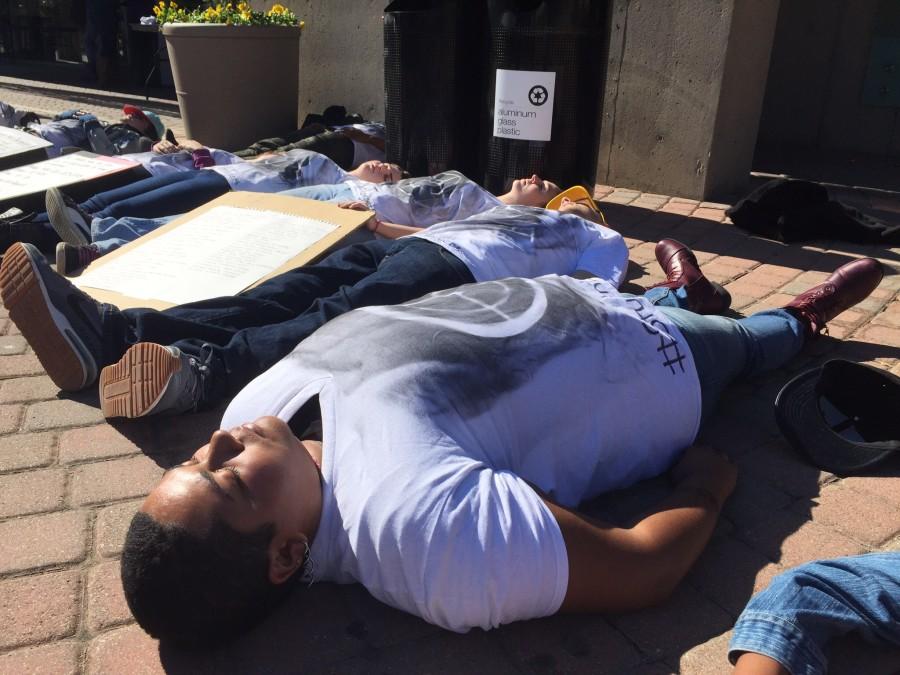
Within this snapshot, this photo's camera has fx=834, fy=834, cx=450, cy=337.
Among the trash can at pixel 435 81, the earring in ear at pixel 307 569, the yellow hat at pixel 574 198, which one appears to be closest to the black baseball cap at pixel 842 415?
the earring in ear at pixel 307 569

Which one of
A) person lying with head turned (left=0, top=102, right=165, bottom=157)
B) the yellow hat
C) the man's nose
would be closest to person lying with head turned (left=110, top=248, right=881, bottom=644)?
the man's nose

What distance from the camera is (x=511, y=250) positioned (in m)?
2.99

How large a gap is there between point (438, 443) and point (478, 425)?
155 millimetres

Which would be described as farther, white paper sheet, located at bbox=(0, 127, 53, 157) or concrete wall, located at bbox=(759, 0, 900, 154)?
concrete wall, located at bbox=(759, 0, 900, 154)

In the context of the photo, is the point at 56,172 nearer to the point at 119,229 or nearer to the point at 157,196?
the point at 157,196

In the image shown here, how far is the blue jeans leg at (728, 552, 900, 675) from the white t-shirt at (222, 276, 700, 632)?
37 centimetres

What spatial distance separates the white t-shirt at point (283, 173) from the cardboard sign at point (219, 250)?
52 cm

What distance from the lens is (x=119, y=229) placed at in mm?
3697

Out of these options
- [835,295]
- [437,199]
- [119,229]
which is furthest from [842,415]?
[119,229]

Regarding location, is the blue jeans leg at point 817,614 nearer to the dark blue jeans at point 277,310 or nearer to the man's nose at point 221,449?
the man's nose at point 221,449

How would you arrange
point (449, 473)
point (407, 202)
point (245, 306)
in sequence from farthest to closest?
1. point (407, 202)
2. point (245, 306)
3. point (449, 473)

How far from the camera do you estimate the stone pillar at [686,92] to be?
201 inches

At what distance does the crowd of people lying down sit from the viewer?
152cm

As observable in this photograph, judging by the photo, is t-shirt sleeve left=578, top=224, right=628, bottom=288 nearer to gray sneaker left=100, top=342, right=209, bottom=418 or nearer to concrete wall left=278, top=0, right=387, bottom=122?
gray sneaker left=100, top=342, right=209, bottom=418
